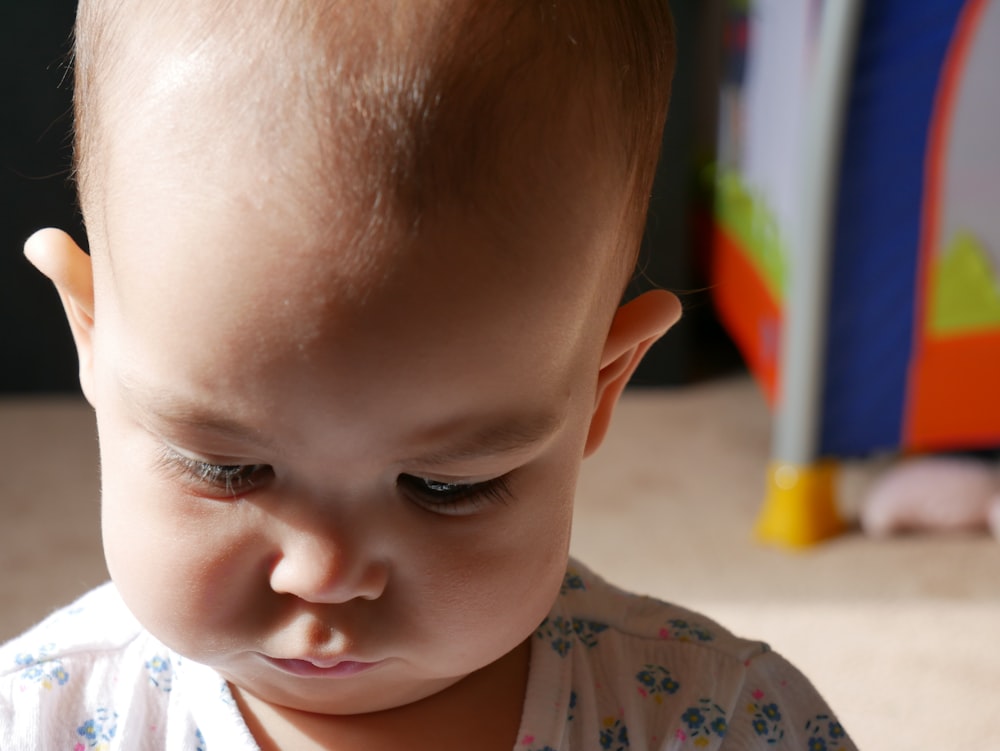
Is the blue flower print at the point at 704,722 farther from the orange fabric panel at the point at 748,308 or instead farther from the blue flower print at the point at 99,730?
the orange fabric panel at the point at 748,308

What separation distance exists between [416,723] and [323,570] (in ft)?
0.60

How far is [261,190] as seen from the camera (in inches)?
19.7

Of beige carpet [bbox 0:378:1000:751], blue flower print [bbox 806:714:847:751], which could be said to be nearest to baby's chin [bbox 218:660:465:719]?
blue flower print [bbox 806:714:847:751]

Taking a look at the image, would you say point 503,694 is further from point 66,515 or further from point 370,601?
point 66,515

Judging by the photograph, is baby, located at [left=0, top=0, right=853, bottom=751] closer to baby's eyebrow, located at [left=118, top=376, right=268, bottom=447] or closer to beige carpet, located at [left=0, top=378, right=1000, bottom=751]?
baby's eyebrow, located at [left=118, top=376, right=268, bottom=447]

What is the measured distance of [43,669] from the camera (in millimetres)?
708

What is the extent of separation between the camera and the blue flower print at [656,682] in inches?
29.0

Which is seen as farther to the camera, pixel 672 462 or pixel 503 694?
pixel 672 462

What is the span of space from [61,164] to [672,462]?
83 cm

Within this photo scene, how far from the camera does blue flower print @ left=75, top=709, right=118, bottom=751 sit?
694mm

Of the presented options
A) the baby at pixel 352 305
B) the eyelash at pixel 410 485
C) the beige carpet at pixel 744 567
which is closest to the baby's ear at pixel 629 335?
the baby at pixel 352 305

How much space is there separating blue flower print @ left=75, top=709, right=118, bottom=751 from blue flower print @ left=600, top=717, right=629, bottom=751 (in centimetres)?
26

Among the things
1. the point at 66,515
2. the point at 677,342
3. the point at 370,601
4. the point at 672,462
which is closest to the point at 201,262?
the point at 370,601

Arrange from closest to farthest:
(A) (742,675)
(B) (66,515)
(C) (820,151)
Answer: (A) (742,675) → (C) (820,151) → (B) (66,515)
